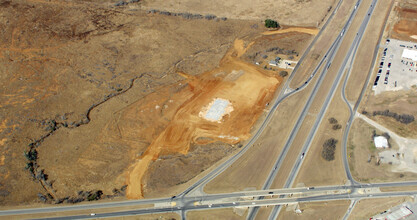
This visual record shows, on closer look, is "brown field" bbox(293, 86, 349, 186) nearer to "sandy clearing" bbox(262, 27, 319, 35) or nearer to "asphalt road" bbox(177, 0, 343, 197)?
"asphalt road" bbox(177, 0, 343, 197)

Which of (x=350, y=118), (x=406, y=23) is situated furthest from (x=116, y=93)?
(x=406, y=23)

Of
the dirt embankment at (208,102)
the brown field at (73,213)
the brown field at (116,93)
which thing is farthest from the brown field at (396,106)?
the brown field at (73,213)

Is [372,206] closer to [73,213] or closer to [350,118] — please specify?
[350,118]

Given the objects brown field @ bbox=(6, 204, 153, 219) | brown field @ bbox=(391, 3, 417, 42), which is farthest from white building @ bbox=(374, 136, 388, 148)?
brown field @ bbox=(391, 3, 417, 42)

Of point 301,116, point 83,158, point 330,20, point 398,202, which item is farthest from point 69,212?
point 330,20

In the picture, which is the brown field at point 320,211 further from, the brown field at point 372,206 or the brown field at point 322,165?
the brown field at point 322,165
